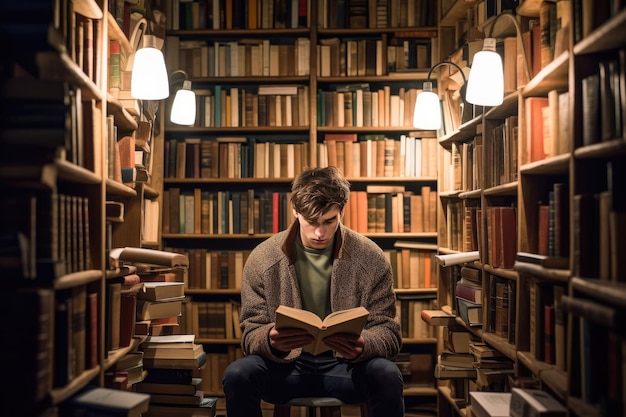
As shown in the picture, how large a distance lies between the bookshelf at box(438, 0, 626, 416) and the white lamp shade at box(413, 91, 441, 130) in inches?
13.1

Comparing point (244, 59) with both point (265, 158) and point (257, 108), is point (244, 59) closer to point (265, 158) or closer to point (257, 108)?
point (257, 108)

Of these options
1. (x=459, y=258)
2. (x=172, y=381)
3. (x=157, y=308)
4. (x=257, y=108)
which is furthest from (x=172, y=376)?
(x=257, y=108)

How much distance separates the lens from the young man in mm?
2449

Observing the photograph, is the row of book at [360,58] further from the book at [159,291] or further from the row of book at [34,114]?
the row of book at [34,114]

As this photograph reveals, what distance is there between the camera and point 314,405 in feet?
8.17

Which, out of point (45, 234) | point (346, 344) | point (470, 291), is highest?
point (45, 234)

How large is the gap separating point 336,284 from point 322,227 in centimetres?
25

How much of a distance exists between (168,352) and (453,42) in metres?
2.64

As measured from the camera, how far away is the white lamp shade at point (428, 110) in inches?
139

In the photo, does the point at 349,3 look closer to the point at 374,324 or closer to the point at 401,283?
the point at 401,283

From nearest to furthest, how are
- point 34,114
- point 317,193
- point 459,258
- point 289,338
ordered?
point 34,114, point 289,338, point 317,193, point 459,258

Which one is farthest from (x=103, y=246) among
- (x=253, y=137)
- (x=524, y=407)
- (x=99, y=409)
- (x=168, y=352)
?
(x=253, y=137)

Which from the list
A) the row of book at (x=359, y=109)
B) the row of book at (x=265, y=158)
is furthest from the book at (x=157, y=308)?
the row of book at (x=359, y=109)

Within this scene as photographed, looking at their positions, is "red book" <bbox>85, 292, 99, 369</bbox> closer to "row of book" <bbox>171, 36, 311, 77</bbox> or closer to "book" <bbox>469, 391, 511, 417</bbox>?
"book" <bbox>469, 391, 511, 417</bbox>
